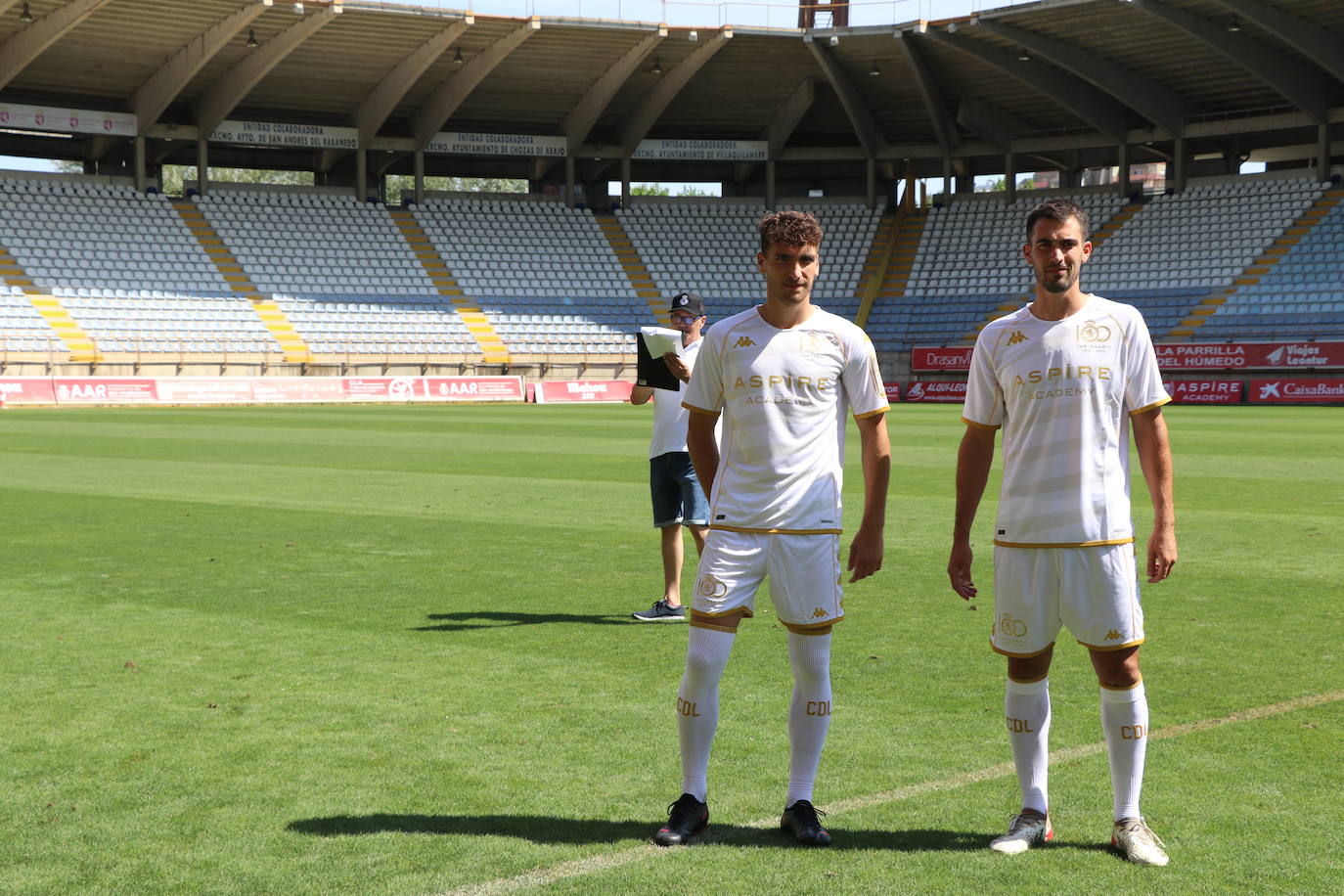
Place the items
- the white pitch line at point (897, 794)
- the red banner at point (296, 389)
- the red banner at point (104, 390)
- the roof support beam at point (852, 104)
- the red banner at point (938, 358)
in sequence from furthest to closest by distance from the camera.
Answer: the roof support beam at point (852, 104) → the red banner at point (938, 358) → the red banner at point (296, 389) → the red banner at point (104, 390) → the white pitch line at point (897, 794)

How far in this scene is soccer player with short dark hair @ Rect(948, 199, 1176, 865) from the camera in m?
4.42

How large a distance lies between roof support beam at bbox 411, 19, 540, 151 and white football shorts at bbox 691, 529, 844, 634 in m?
41.9

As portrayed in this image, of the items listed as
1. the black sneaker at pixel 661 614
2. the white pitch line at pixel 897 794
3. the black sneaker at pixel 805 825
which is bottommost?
the black sneaker at pixel 661 614

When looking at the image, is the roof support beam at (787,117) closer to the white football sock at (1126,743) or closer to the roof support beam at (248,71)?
the roof support beam at (248,71)

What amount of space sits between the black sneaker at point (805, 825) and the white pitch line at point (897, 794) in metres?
0.15

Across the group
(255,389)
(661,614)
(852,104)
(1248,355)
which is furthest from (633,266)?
(661,614)

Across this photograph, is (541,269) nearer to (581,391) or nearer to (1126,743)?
(581,391)

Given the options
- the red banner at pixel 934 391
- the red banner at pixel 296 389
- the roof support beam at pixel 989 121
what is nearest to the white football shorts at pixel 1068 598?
the red banner at pixel 296 389

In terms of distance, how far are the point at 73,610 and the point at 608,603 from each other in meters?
3.38

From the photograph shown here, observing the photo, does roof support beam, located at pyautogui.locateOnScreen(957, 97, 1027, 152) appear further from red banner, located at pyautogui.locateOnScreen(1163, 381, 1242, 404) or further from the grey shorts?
the grey shorts

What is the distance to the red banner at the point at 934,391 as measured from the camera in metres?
44.6

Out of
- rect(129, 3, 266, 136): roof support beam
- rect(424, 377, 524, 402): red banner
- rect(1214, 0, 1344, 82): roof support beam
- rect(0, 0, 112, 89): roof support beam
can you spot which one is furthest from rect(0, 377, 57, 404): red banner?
rect(1214, 0, 1344, 82): roof support beam

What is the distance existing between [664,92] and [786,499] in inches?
1871

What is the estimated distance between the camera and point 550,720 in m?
6.10
